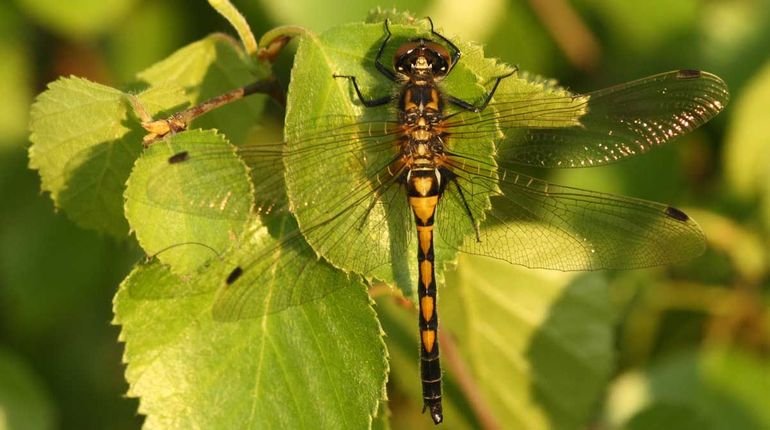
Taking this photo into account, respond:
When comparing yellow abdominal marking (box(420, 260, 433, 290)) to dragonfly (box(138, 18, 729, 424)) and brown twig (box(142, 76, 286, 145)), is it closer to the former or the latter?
dragonfly (box(138, 18, 729, 424))

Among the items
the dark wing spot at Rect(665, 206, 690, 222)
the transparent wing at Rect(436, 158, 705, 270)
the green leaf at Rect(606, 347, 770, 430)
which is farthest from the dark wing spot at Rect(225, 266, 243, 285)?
the green leaf at Rect(606, 347, 770, 430)

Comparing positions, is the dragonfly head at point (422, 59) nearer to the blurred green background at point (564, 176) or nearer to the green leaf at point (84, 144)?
the green leaf at point (84, 144)

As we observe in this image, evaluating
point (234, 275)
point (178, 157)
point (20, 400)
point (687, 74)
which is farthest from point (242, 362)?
point (20, 400)

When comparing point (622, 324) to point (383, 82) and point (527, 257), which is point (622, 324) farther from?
point (383, 82)

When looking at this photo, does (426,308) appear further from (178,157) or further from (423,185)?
(178,157)

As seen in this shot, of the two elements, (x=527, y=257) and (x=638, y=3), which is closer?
(x=527, y=257)

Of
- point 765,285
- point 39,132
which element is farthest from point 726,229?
point 39,132

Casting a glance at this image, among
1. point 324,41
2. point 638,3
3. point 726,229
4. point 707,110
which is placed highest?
point 638,3
